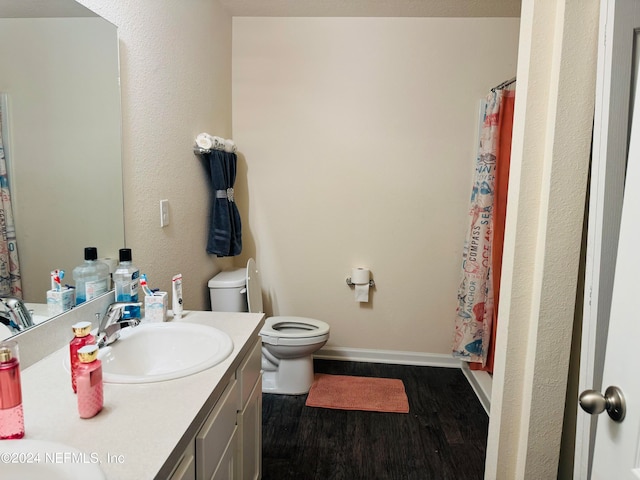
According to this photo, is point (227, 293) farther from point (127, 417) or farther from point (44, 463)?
point (44, 463)

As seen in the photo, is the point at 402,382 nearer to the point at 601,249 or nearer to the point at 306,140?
the point at 306,140

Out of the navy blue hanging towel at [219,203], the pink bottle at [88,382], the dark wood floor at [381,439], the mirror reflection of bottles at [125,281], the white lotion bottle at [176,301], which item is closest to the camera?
the pink bottle at [88,382]

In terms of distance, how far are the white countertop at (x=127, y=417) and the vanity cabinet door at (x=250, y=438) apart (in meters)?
0.36

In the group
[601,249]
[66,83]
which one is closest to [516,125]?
[601,249]

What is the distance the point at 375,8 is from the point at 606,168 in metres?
2.07

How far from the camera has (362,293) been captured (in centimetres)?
299

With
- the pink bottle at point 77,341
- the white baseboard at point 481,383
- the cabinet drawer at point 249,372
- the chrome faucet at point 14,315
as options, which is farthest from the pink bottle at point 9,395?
the white baseboard at point 481,383

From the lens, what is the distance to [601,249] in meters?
1.05

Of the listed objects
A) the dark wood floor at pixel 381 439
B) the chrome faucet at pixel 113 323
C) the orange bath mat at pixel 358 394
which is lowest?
the dark wood floor at pixel 381 439

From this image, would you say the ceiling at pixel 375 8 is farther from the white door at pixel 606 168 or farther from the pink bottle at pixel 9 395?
the pink bottle at pixel 9 395

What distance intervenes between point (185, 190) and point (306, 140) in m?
1.08

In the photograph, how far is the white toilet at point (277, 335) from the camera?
2.48 meters

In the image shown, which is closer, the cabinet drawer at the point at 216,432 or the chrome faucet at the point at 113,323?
the cabinet drawer at the point at 216,432

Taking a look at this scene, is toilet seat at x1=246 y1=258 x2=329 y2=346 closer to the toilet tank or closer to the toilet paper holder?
the toilet tank
